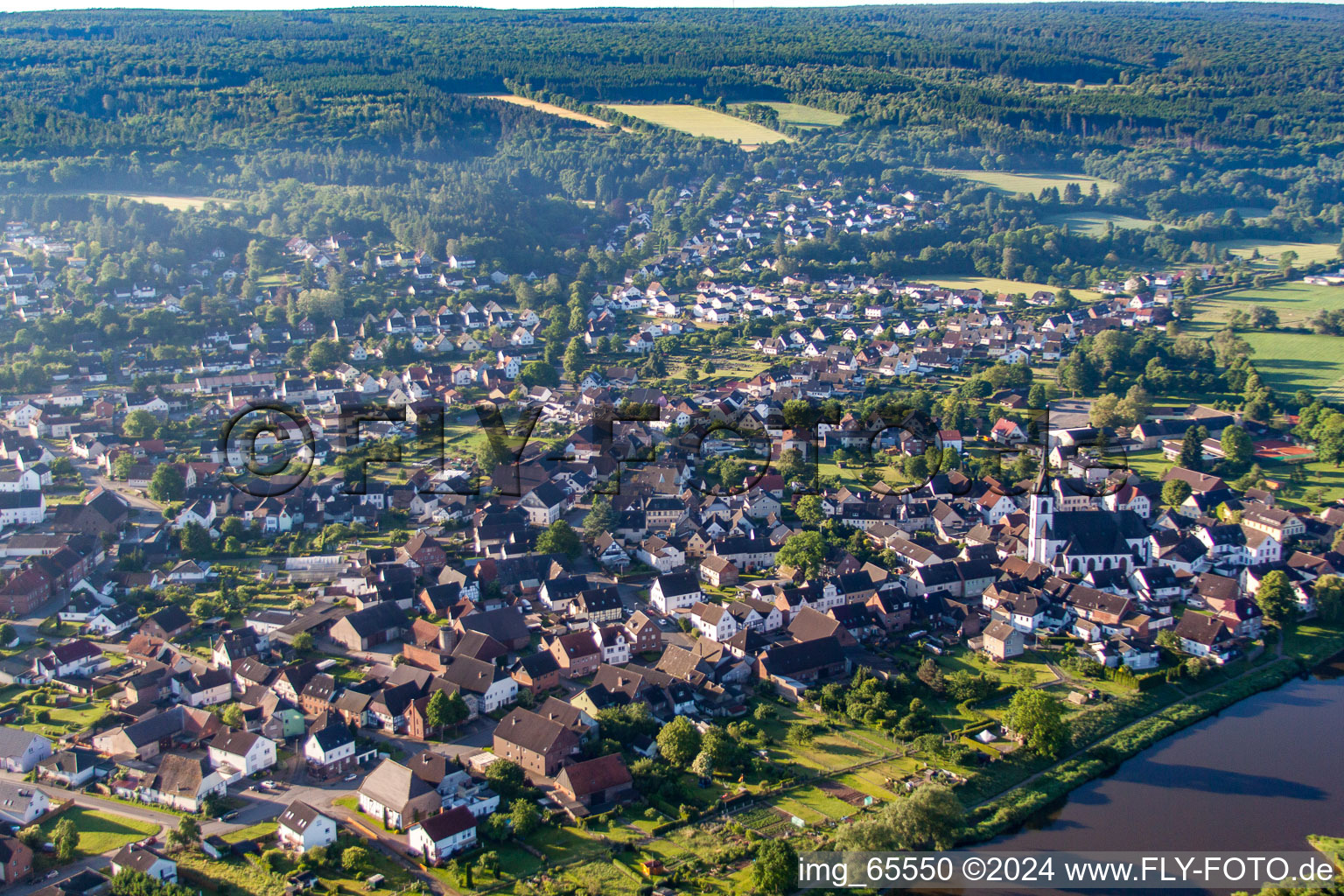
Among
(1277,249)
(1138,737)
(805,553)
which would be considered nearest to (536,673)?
(805,553)

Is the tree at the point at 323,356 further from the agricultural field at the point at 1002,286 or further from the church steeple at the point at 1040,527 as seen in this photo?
the agricultural field at the point at 1002,286

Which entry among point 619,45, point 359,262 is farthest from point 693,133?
point 359,262

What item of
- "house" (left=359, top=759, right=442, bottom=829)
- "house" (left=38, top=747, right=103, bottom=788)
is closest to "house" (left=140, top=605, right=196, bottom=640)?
"house" (left=38, top=747, right=103, bottom=788)

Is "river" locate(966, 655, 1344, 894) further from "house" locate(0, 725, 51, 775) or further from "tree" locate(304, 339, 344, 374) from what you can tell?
"tree" locate(304, 339, 344, 374)

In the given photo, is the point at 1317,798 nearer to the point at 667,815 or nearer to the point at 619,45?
the point at 667,815

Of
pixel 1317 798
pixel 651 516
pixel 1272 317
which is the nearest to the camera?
pixel 1317 798

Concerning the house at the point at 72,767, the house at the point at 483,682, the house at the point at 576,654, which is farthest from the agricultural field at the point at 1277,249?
the house at the point at 72,767

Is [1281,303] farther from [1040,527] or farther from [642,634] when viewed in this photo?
[642,634]
